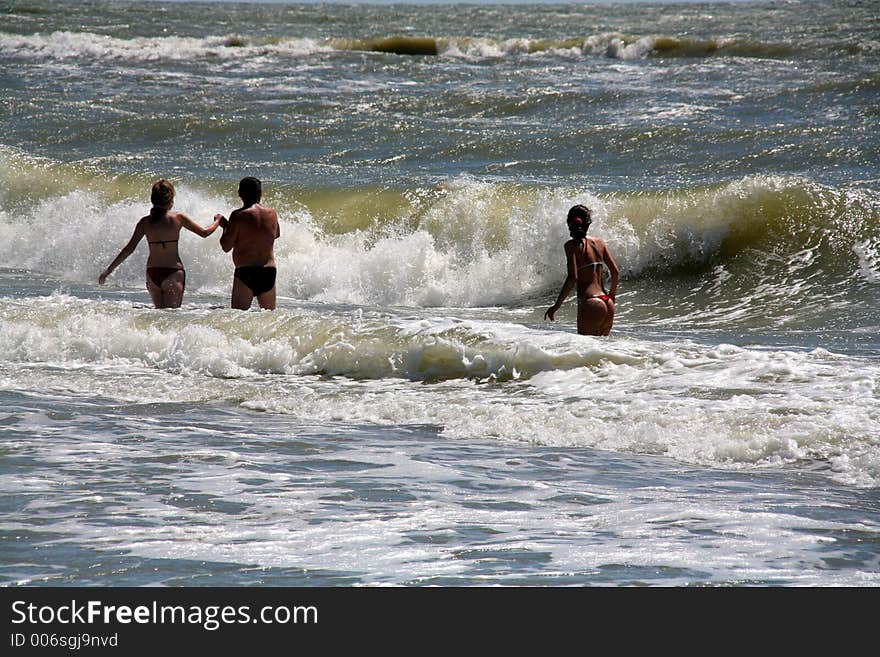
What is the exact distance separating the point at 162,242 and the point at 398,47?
92.9 ft

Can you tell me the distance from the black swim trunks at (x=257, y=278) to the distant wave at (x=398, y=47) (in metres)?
22.3

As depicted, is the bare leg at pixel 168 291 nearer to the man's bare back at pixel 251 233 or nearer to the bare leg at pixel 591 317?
the man's bare back at pixel 251 233

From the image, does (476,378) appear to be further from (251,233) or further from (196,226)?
(196,226)

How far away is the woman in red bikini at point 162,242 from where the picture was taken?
10.5 metres

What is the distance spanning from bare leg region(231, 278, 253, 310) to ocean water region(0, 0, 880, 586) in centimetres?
19

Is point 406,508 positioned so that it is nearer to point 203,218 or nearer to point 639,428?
point 639,428

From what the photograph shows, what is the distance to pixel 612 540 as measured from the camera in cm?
551

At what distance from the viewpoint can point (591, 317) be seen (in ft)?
31.9

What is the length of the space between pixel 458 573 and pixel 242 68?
2792 cm

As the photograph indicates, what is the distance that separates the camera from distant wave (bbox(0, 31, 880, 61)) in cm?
3231

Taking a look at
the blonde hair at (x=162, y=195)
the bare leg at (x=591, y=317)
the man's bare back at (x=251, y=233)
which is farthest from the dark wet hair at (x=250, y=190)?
the bare leg at (x=591, y=317)

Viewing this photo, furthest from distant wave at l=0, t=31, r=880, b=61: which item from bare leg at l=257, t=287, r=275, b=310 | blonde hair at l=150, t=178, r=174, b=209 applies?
blonde hair at l=150, t=178, r=174, b=209

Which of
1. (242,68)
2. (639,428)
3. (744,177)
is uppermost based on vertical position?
(242,68)

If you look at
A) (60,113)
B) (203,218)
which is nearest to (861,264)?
(203,218)
